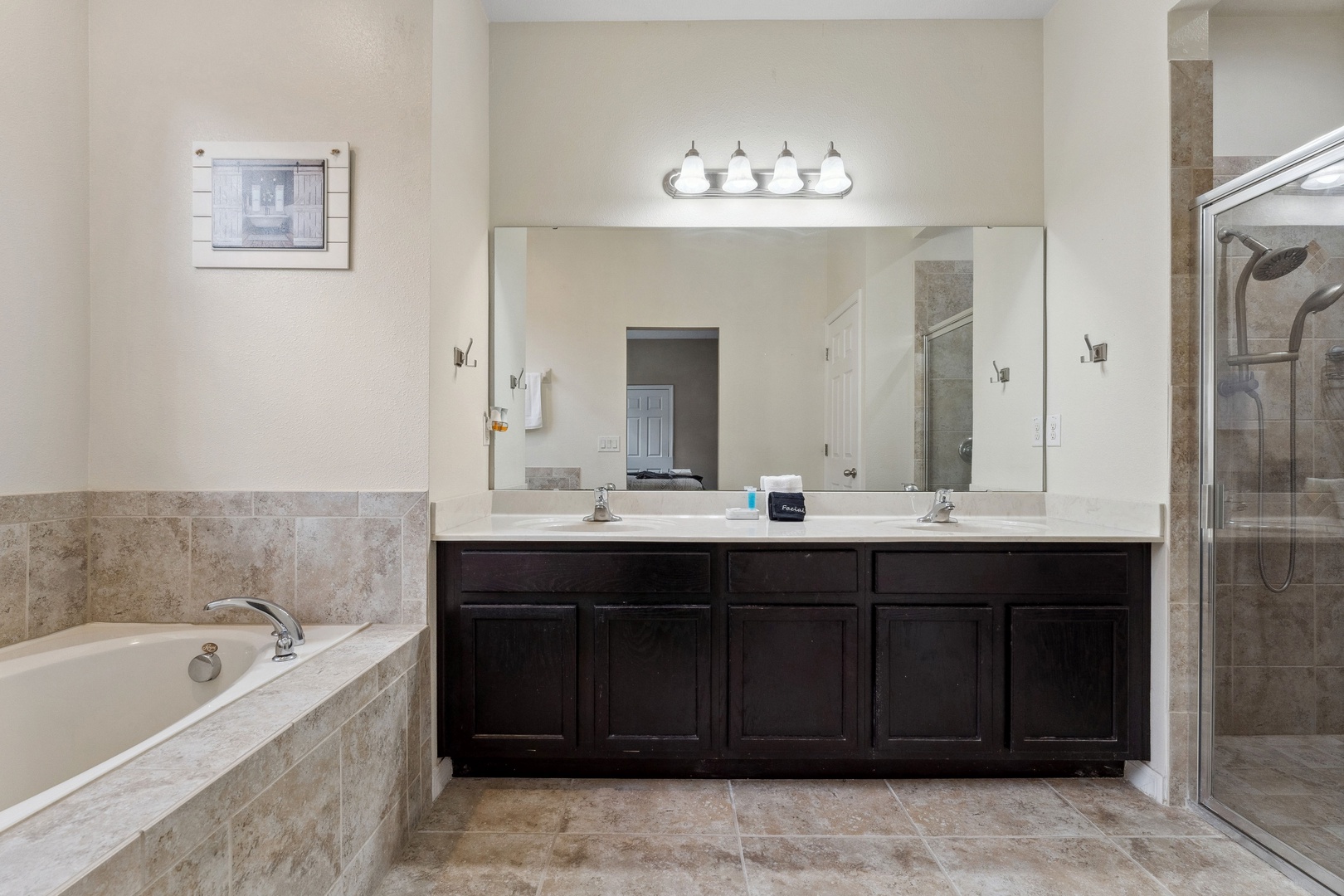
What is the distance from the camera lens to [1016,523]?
2.39 meters

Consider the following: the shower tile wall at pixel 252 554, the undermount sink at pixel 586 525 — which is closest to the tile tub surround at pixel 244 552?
the shower tile wall at pixel 252 554

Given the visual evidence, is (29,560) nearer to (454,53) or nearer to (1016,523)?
(454,53)

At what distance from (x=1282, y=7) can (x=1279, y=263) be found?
1.27 meters

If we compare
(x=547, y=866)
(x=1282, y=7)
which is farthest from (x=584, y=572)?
(x=1282, y=7)

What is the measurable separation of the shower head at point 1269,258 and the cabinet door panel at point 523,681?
6.95 ft

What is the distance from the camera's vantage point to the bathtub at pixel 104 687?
1.48 m

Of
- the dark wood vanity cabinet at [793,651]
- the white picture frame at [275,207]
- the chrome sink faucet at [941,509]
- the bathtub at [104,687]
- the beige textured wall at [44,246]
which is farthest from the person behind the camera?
the chrome sink faucet at [941,509]

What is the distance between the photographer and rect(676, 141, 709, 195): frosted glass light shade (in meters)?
2.52

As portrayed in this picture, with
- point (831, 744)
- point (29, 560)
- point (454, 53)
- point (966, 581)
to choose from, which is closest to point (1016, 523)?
point (966, 581)

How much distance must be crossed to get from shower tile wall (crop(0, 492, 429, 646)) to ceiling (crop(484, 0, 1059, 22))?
74.3 inches

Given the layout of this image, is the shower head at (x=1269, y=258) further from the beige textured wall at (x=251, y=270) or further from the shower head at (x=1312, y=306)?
the beige textured wall at (x=251, y=270)

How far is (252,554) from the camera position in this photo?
1.93 m

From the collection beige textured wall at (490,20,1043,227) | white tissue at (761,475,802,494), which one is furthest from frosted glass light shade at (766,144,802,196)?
white tissue at (761,475,802,494)

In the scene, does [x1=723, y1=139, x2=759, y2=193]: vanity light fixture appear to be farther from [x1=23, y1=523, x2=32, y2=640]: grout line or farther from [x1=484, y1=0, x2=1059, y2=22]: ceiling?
[x1=23, y1=523, x2=32, y2=640]: grout line
